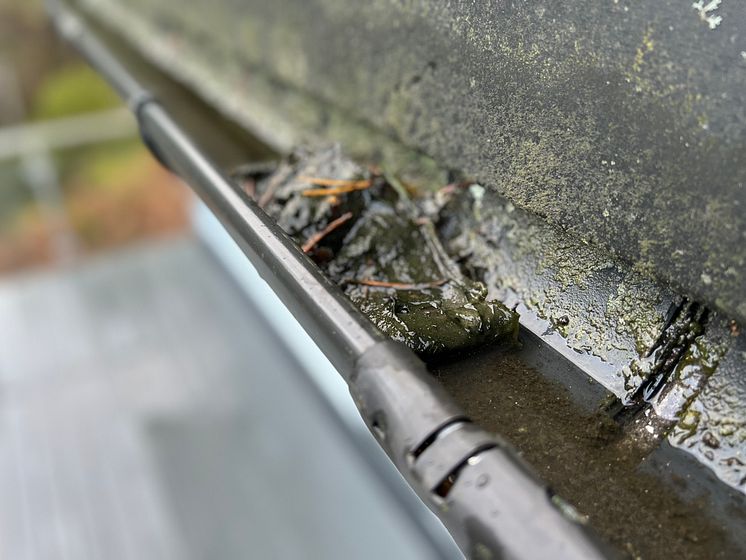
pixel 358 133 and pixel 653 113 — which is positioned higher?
pixel 653 113

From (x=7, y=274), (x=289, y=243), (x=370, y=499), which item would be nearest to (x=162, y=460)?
(x=370, y=499)

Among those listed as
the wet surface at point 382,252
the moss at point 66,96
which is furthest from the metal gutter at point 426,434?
the moss at point 66,96

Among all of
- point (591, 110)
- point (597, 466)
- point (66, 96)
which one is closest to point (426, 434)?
point (597, 466)

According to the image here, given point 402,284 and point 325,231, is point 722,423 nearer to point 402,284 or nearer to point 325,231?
point 402,284

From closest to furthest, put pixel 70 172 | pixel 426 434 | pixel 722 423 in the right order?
1. pixel 426 434
2. pixel 722 423
3. pixel 70 172

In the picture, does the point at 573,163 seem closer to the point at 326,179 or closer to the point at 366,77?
the point at 326,179

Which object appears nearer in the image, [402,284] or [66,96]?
[402,284]

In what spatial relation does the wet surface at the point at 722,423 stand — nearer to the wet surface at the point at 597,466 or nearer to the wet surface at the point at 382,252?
the wet surface at the point at 597,466
